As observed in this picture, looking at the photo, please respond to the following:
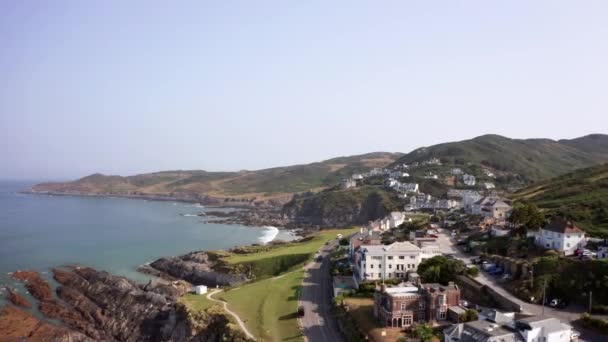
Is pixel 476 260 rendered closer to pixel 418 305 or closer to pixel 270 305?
pixel 418 305

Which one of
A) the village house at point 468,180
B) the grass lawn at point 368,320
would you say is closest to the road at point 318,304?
the grass lawn at point 368,320

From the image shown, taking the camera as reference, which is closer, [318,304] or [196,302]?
[318,304]

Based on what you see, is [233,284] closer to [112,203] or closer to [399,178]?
[399,178]

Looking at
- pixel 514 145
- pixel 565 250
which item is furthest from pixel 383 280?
pixel 514 145

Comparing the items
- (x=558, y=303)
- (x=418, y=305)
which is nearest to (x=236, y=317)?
(x=418, y=305)

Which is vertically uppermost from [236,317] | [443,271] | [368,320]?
[443,271]

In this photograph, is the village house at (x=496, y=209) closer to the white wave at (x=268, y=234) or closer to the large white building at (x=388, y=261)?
the large white building at (x=388, y=261)
